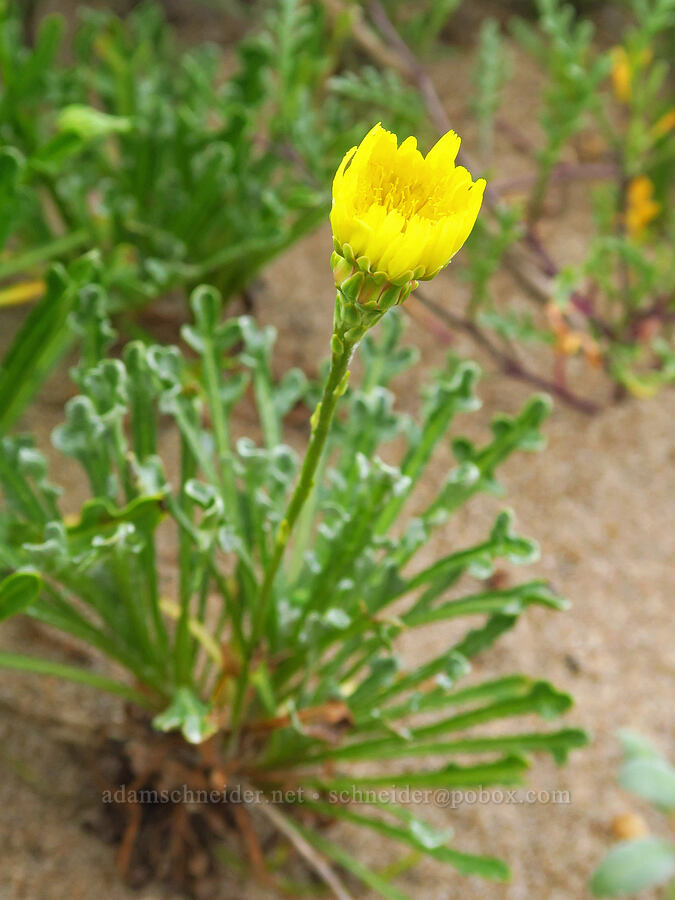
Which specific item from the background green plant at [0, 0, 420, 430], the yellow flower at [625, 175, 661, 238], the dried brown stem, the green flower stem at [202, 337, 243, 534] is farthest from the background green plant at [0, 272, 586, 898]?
the yellow flower at [625, 175, 661, 238]

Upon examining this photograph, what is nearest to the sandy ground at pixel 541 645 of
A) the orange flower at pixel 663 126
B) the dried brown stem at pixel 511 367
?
the dried brown stem at pixel 511 367

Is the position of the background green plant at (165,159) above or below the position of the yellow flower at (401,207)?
above

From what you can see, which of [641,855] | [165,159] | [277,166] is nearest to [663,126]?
[277,166]

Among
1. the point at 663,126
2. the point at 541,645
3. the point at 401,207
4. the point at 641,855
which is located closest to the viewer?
the point at 401,207

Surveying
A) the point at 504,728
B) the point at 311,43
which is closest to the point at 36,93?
the point at 311,43

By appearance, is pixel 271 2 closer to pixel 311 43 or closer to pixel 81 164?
pixel 311 43

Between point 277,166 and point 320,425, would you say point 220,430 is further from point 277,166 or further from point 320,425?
point 277,166

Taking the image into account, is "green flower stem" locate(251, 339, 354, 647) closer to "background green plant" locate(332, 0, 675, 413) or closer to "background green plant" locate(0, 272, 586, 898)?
"background green plant" locate(0, 272, 586, 898)

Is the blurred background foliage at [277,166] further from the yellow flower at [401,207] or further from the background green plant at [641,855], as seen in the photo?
the background green plant at [641,855]
